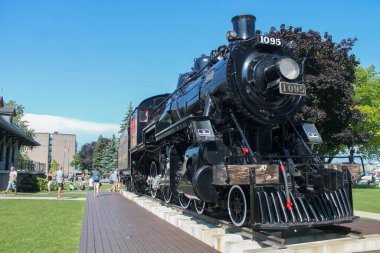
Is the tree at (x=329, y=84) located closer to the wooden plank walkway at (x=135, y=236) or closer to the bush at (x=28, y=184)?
the wooden plank walkway at (x=135, y=236)

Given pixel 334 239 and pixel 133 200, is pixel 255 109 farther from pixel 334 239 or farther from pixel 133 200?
pixel 133 200

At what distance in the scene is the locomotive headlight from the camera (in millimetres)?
6473

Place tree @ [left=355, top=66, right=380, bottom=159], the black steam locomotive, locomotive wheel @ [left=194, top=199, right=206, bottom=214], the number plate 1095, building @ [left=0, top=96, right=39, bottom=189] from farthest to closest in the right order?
tree @ [left=355, top=66, right=380, bottom=159] < building @ [left=0, top=96, right=39, bottom=189] < locomotive wheel @ [left=194, top=199, right=206, bottom=214] < the number plate 1095 < the black steam locomotive

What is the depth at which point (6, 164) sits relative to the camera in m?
27.0

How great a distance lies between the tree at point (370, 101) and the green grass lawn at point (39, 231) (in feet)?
88.4

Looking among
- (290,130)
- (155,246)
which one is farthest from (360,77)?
(155,246)

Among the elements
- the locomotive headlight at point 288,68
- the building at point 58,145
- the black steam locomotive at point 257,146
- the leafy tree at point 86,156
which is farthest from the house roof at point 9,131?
the building at point 58,145

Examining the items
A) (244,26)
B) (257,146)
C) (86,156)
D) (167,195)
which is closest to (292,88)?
(257,146)

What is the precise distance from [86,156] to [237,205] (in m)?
94.8

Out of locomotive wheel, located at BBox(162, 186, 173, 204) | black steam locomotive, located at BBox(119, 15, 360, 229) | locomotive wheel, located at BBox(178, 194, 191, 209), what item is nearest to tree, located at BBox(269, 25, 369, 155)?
locomotive wheel, located at BBox(162, 186, 173, 204)

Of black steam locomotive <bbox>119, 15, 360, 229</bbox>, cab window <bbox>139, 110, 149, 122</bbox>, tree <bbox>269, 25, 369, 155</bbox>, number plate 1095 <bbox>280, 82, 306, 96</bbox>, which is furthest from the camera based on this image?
tree <bbox>269, 25, 369, 155</bbox>

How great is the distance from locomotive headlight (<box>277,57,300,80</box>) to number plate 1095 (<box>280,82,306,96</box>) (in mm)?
151

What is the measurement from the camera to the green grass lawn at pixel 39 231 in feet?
20.4

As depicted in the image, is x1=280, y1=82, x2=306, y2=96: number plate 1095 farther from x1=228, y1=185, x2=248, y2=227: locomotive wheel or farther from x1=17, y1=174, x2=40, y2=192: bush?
x1=17, y1=174, x2=40, y2=192: bush
